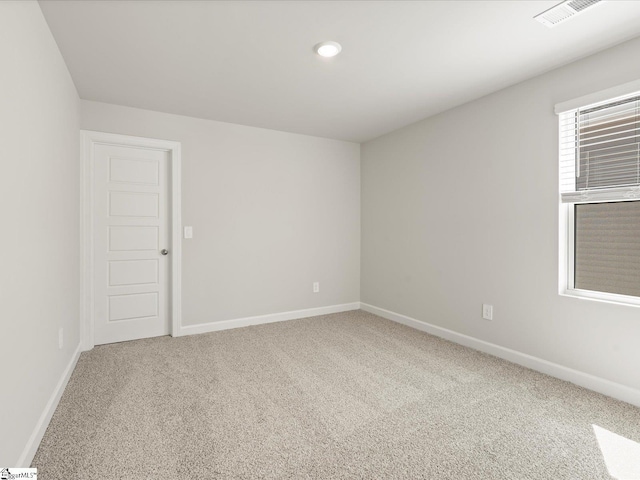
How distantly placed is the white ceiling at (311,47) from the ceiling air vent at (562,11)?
1.8 inches

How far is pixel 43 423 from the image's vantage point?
1903 mm

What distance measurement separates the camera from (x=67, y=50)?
93.3 inches

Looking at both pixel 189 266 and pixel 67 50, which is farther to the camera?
pixel 189 266

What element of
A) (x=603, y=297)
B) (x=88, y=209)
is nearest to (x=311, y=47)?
(x=88, y=209)

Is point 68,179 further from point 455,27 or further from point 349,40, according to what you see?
point 455,27

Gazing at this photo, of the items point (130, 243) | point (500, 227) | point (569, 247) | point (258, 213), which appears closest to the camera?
point (569, 247)

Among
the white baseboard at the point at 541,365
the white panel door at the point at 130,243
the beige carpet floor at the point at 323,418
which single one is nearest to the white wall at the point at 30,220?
the beige carpet floor at the point at 323,418

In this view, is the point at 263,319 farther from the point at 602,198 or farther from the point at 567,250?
the point at 602,198

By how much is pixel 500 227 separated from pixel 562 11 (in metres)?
1.64

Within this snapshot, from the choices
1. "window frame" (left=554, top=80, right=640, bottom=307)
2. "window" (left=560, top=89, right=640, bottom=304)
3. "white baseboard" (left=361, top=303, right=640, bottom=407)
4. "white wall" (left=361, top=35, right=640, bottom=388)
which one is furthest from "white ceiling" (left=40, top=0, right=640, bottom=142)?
"white baseboard" (left=361, top=303, right=640, bottom=407)

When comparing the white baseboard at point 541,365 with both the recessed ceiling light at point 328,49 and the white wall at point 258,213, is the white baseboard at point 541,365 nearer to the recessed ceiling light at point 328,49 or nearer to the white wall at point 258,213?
the white wall at point 258,213

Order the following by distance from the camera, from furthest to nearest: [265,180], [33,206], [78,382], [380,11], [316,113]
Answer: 1. [265,180]
2. [316,113]
3. [78,382]
4. [380,11]
5. [33,206]

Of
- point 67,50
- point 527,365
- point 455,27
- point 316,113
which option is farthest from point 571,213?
point 67,50

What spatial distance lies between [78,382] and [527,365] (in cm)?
354
